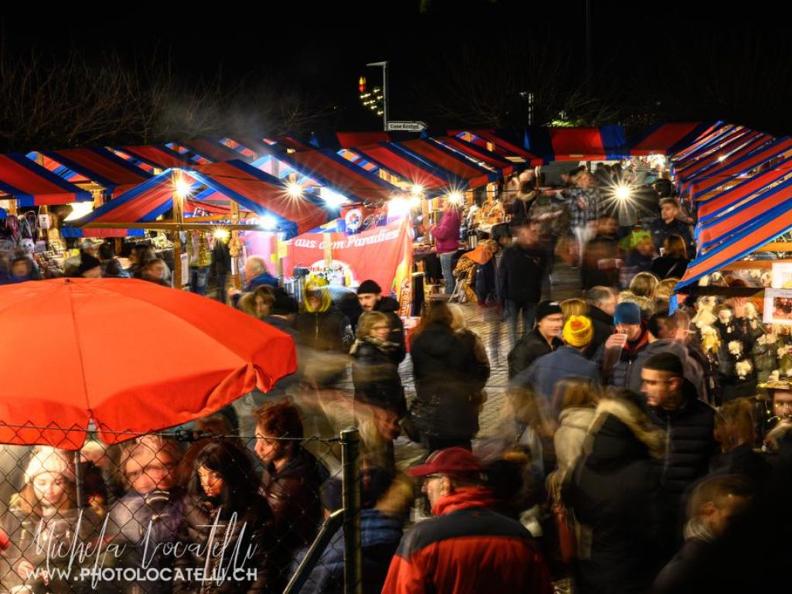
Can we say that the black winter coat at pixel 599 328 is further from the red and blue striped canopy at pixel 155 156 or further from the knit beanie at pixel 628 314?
the red and blue striped canopy at pixel 155 156

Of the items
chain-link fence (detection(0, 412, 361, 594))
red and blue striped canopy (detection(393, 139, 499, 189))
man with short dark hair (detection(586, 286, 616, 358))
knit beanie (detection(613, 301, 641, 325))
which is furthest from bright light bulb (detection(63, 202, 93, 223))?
chain-link fence (detection(0, 412, 361, 594))

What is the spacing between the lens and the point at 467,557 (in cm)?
389

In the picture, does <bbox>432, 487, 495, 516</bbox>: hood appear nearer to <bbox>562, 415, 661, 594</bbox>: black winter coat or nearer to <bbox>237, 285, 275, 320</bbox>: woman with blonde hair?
<bbox>562, 415, 661, 594</bbox>: black winter coat

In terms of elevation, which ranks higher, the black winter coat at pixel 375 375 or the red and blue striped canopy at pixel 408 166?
the red and blue striped canopy at pixel 408 166

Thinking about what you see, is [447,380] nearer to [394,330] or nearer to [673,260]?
[394,330]

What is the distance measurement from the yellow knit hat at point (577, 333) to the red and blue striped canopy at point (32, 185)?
993cm

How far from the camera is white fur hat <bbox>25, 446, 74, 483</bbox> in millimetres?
4754

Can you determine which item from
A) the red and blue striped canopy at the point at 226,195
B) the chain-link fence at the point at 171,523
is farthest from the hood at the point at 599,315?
the red and blue striped canopy at the point at 226,195

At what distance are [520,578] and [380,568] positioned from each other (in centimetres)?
87

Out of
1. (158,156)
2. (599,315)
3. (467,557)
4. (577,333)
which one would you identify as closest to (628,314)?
(577,333)

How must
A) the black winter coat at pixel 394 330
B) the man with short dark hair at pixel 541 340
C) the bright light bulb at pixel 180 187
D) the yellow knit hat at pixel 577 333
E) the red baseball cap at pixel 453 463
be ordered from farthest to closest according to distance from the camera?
the bright light bulb at pixel 180 187 → the black winter coat at pixel 394 330 → the man with short dark hair at pixel 541 340 → the yellow knit hat at pixel 577 333 → the red baseball cap at pixel 453 463

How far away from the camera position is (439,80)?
133 ft

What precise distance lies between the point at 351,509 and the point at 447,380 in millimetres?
4170

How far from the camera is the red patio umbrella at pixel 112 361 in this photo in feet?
14.0
